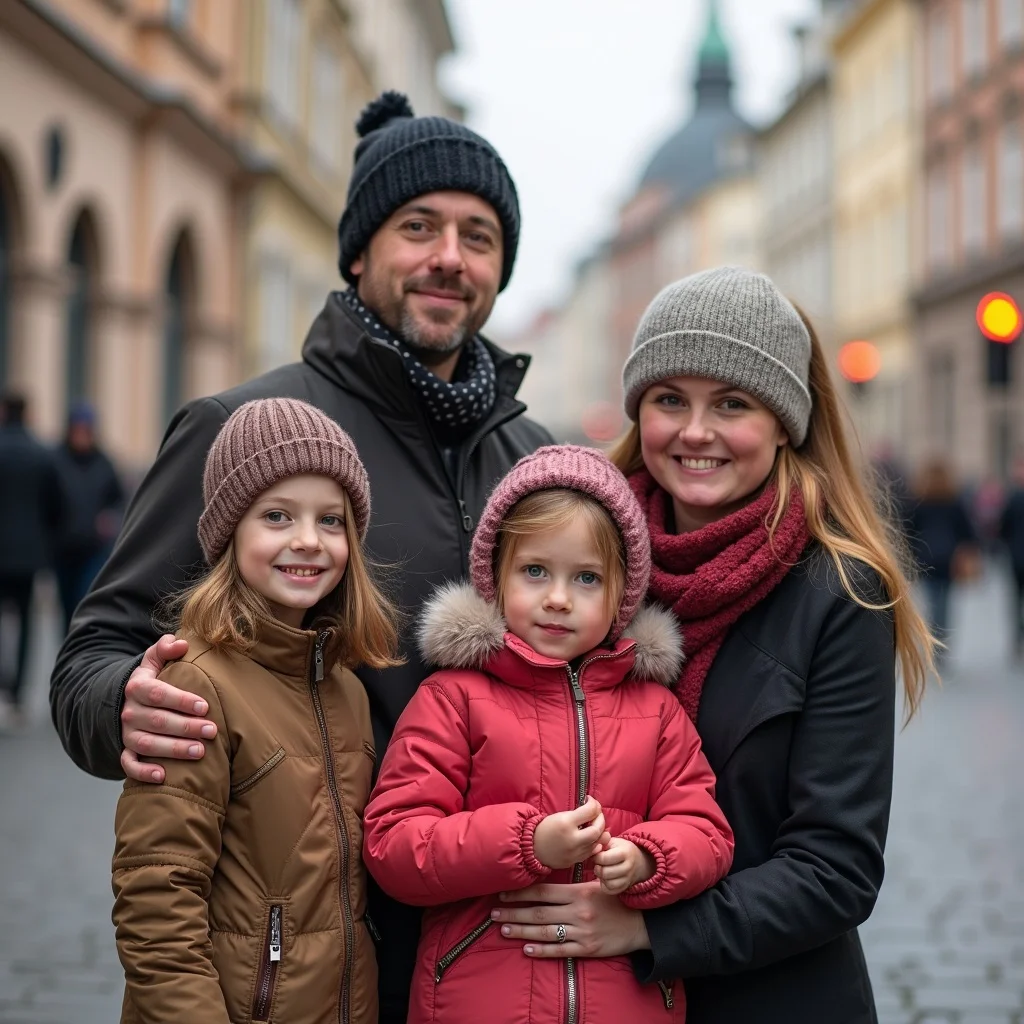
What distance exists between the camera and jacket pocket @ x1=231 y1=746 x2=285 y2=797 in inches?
106

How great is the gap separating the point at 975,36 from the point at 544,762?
114 ft

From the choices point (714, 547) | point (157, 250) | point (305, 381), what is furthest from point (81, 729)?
point (157, 250)

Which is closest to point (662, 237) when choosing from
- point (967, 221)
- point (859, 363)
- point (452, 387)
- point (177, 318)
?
point (967, 221)

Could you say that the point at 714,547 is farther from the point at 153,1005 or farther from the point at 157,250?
the point at 157,250

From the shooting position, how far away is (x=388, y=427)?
3.27 meters

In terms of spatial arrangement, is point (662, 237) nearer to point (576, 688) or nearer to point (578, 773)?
point (576, 688)

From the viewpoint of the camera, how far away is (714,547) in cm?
294

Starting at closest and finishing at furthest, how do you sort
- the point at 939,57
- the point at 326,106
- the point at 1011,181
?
the point at 326,106
the point at 1011,181
the point at 939,57

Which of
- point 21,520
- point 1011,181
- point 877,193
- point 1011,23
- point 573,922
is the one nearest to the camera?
point 573,922

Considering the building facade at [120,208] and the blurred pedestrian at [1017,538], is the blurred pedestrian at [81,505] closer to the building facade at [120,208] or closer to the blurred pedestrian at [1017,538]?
the building facade at [120,208]

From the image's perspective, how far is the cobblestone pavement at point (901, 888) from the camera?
17.3 ft

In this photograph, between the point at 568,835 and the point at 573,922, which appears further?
the point at 573,922

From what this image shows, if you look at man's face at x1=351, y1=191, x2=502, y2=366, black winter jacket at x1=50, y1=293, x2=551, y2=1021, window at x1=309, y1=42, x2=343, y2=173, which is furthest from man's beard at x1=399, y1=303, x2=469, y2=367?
window at x1=309, y1=42, x2=343, y2=173

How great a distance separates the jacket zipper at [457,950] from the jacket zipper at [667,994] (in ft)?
1.03
